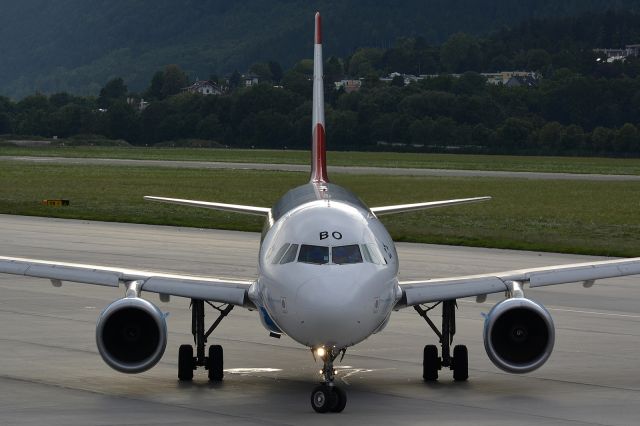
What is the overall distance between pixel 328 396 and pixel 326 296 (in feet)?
5.12

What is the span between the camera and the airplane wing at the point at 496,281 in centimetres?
2092

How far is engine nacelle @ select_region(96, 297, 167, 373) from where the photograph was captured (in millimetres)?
20094

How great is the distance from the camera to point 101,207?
67.6 meters

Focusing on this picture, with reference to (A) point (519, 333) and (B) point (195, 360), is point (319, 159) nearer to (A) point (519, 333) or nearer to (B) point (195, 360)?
(B) point (195, 360)

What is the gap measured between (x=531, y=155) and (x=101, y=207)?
12195 centimetres

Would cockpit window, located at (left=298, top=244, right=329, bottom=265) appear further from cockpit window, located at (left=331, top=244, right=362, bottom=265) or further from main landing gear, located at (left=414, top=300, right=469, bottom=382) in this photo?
main landing gear, located at (left=414, top=300, right=469, bottom=382)

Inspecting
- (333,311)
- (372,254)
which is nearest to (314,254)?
(372,254)

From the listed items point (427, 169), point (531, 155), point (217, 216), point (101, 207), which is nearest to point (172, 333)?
point (217, 216)

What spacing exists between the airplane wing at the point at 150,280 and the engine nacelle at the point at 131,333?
1025 millimetres

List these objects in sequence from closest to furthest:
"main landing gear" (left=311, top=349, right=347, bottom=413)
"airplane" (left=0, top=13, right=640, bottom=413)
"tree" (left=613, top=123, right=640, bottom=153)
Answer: "airplane" (left=0, top=13, right=640, bottom=413) → "main landing gear" (left=311, top=349, right=347, bottom=413) → "tree" (left=613, top=123, right=640, bottom=153)

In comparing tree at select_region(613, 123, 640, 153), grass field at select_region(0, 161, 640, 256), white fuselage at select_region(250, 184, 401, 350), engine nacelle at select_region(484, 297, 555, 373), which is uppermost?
white fuselage at select_region(250, 184, 401, 350)

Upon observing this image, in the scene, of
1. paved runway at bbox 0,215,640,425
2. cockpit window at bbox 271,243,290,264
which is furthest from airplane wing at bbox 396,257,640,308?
cockpit window at bbox 271,243,290,264

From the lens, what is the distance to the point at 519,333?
2038 cm

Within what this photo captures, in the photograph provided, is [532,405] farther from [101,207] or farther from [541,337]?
[101,207]
